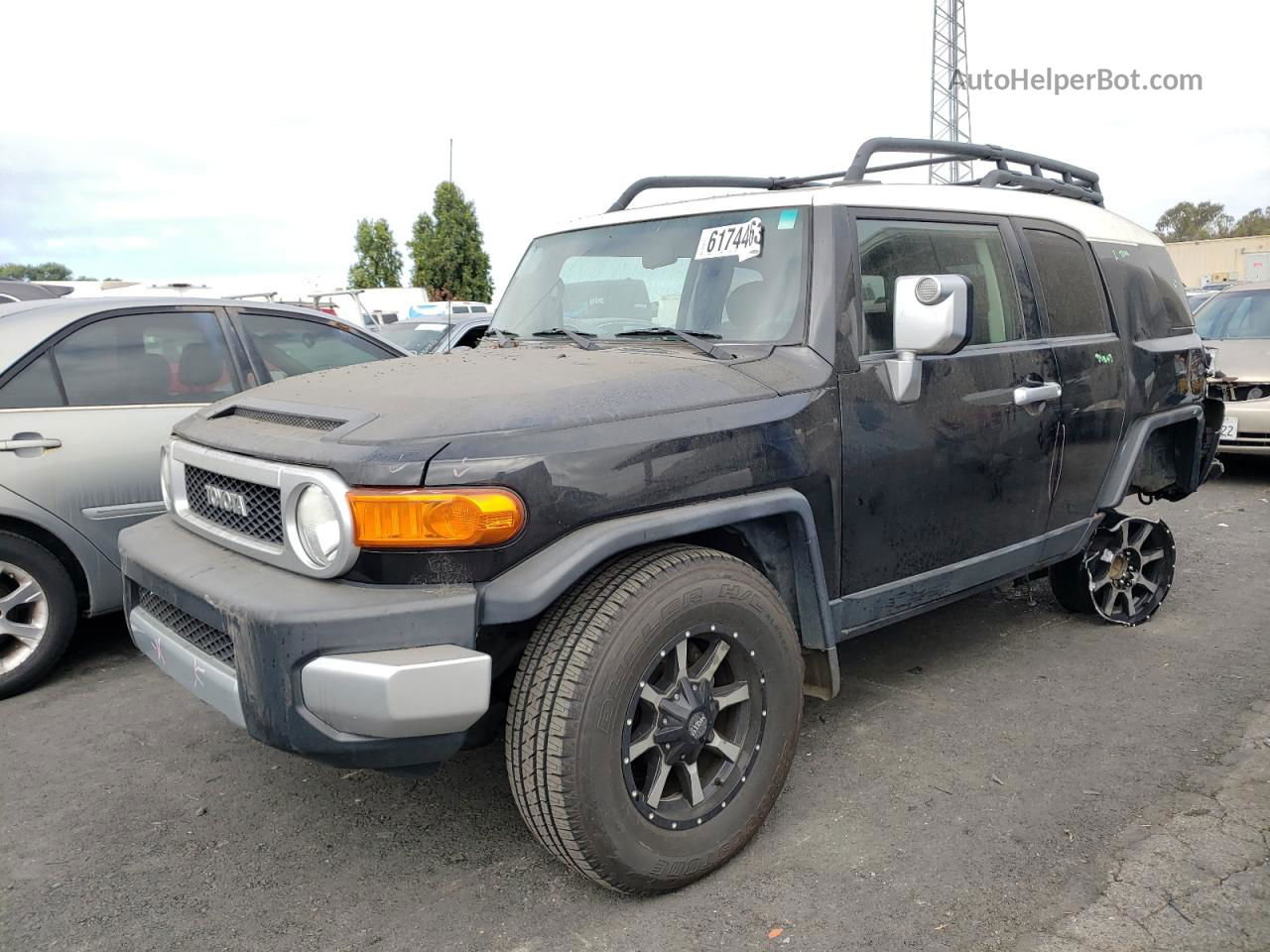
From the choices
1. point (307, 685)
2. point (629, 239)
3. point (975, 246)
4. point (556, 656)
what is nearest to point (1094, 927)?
point (556, 656)

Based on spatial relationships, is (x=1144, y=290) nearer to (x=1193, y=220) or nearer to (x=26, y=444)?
(x=26, y=444)

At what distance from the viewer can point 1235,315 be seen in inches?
359

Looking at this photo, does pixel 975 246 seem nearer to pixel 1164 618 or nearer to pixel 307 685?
pixel 1164 618

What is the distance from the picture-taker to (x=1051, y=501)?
3.86 metres

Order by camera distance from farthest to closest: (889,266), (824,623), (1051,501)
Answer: (1051,501), (889,266), (824,623)

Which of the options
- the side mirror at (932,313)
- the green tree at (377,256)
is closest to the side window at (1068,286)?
the side mirror at (932,313)

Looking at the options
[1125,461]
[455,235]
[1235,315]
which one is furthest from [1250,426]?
[455,235]

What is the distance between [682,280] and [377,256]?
125 ft

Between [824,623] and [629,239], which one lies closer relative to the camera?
[824,623]

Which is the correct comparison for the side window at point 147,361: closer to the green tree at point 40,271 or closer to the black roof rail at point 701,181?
the black roof rail at point 701,181

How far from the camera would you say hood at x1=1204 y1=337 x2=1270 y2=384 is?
8102mm

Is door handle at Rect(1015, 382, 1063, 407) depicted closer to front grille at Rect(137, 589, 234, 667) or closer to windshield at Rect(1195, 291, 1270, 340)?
front grille at Rect(137, 589, 234, 667)

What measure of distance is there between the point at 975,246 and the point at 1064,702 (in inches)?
70.7

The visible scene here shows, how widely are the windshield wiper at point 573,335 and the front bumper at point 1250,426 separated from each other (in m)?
6.76
